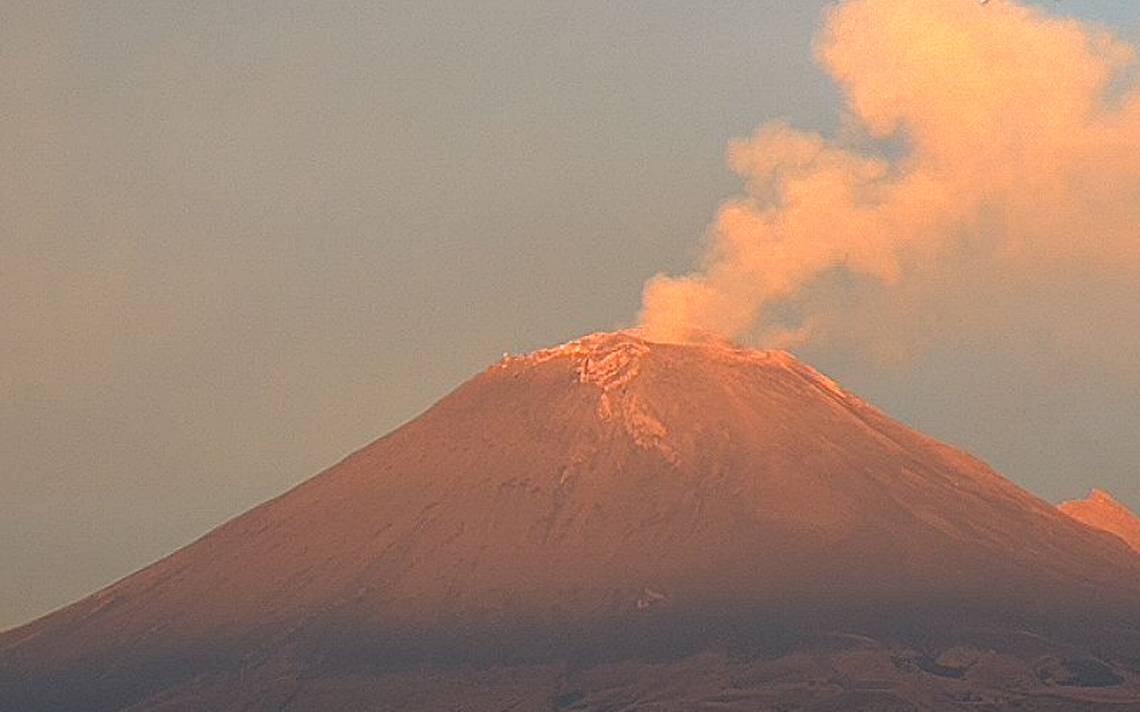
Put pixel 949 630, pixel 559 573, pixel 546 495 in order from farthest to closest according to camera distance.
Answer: pixel 546 495, pixel 559 573, pixel 949 630

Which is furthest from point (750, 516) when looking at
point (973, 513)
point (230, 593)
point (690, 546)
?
point (230, 593)

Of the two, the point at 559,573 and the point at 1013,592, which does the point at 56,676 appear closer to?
the point at 559,573

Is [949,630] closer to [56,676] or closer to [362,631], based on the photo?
[362,631]

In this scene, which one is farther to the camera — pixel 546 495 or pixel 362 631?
pixel 546 495

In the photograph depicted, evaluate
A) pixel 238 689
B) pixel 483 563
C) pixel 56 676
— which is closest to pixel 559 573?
pixel 483 563

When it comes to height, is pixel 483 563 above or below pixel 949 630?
above

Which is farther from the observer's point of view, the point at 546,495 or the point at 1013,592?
the point at 546,495

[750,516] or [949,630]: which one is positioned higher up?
[750,516]

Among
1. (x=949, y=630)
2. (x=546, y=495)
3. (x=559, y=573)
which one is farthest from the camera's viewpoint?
(x=546, y=495)
